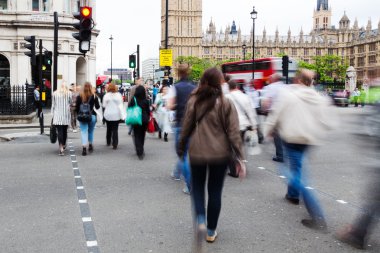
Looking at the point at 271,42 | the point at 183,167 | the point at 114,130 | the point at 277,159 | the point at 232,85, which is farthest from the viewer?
the point at 271,42

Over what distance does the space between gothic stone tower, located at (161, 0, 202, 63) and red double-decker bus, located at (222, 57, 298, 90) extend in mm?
100795

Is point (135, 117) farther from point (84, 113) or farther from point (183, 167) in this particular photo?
point (183, 167)

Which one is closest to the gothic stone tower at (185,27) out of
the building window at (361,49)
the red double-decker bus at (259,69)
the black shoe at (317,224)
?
the building window at (361,49)

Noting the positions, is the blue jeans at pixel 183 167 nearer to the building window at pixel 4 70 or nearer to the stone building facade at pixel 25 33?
the stone building facade at pixel 25 33

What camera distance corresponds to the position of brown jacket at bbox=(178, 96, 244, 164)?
4.73m

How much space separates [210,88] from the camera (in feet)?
15.7

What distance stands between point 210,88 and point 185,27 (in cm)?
14709

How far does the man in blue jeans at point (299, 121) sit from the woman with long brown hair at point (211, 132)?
4.52 ft

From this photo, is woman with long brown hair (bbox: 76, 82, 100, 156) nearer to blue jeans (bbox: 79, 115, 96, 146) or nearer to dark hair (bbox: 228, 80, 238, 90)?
blue jeans (bbox: 79, 115, 96, 146)

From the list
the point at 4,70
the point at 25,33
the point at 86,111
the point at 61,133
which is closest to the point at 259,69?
the point at 25,33

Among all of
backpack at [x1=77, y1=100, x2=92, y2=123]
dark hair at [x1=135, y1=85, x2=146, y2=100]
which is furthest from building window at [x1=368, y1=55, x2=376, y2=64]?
backpack at [x1=77, y1=100, x2=92, y2=123]

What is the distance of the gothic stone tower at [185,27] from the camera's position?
146m

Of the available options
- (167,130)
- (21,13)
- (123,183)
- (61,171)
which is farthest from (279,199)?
(21,13)

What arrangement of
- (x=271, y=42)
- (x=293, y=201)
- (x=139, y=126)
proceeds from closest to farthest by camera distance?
(x=293, y=201)
(x=139, y=126)
(x=271, y=42)
